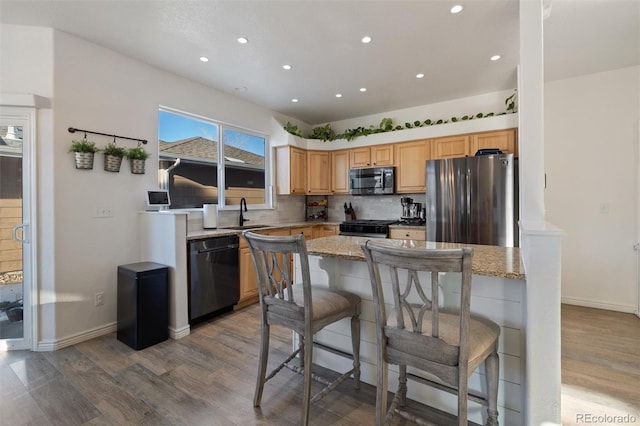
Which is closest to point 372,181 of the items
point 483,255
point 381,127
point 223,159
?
point 381,127

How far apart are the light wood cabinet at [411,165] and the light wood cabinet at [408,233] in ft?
2.21

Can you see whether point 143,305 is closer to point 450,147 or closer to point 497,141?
point 450,147

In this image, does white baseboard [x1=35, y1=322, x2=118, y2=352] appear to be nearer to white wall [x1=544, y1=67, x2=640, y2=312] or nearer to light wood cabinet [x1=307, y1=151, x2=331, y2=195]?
light wood cabinet [x1=307, y1=151, x2=331, y2=195]

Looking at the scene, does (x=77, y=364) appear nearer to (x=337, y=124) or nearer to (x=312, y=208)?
(x=312, y=208)

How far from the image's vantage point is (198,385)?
2076 mm

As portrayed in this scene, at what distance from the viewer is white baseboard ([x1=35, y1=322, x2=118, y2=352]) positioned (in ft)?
8.42

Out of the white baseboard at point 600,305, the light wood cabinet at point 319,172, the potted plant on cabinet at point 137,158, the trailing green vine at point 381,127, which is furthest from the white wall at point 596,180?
the potted plant on cabinet at point 137,158

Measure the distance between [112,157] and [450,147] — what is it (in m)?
4.05

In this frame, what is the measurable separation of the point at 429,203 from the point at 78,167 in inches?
148

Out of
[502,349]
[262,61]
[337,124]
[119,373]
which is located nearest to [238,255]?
[119,373]

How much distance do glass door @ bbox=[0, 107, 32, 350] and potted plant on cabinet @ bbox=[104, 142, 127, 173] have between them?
21.7 inches

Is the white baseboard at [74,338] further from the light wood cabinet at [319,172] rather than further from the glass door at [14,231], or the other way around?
the light wood cabinet at [319,172]

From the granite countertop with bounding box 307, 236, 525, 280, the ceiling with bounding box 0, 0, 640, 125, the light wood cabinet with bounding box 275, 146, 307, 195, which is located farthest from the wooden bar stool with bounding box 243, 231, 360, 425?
the light wood cabinet with bounding box 275, 146, 307, 195

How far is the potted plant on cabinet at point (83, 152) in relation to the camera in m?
2.67
